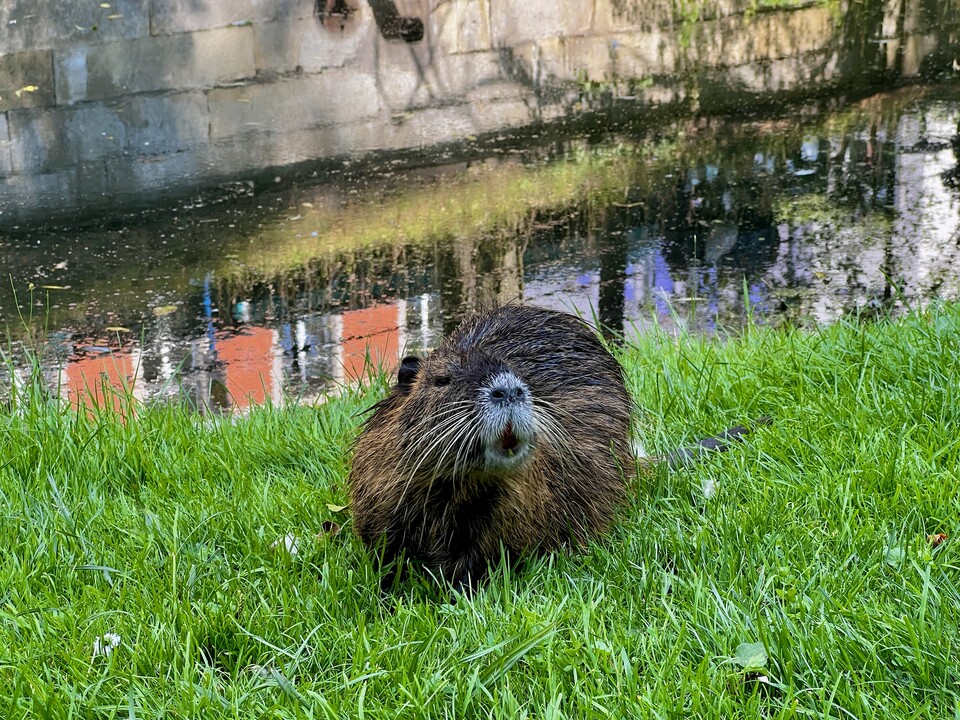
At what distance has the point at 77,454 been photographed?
3170 mm

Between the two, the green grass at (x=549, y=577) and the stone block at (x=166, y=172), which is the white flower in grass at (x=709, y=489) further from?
the stone block at (x=166, y=172)

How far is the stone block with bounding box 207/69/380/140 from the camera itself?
691 cm

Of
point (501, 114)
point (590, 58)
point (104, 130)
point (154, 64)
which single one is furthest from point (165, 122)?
point (590, 58)

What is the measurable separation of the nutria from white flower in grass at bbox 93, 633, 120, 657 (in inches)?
26.8

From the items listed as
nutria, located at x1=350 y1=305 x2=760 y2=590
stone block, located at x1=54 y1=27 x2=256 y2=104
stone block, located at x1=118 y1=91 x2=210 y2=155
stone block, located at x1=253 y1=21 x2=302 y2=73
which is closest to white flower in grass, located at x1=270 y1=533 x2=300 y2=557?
nutria, located at x1=350 y1=305 x2=760 y2=590

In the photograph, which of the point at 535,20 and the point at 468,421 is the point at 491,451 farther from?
the point at 535,20

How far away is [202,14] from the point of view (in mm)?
8414

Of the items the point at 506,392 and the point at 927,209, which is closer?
the point at 506,392

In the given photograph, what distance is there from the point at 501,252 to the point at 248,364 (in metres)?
1.44

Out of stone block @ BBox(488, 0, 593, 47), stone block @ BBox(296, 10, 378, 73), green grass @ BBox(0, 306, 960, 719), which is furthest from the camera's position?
stone block @ BBox(488, 0, 593, 47)

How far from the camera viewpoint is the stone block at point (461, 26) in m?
7.73

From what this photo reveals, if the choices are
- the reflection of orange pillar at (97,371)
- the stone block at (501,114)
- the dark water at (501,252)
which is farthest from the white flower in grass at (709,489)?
the stone block at (501,114)

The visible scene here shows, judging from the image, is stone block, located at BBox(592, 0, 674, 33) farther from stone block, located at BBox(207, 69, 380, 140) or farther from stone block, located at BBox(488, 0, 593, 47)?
stone block, located at BBox(207, 69, 380, 140)

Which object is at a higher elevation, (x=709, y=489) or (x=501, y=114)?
(x=501, y=114)
